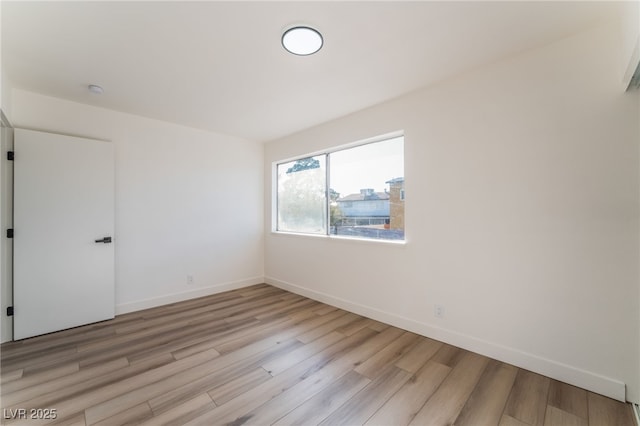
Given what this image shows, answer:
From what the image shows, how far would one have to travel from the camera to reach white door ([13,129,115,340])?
8.98 ft

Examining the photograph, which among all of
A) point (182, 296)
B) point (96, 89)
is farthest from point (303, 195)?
point (96, 89)

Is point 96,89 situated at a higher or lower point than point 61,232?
higher

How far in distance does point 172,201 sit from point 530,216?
4237 mm

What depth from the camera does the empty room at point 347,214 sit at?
178 centimetres

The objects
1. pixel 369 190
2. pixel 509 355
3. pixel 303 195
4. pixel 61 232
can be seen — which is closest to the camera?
pixel 509 355

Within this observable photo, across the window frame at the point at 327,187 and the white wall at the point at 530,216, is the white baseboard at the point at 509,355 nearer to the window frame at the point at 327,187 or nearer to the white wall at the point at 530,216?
the white wall at the point at 530,216

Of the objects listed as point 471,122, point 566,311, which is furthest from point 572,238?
point 471,122

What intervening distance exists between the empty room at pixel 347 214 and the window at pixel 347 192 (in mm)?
38

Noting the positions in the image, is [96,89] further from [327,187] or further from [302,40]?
[327,187]

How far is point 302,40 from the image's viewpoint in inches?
78.5

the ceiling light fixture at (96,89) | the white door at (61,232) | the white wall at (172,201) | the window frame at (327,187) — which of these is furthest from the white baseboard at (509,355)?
the ceiling light fixture at (96,89)

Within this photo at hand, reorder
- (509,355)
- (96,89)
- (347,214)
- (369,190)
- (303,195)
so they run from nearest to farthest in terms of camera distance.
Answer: (509,355) → (96,89) → (369,190) → (347,214) → (303,195)

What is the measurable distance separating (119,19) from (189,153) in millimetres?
2324

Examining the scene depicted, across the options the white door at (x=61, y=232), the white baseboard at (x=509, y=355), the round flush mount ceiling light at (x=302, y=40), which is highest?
the round flush mount ceiling light at (x=302, y=40)
